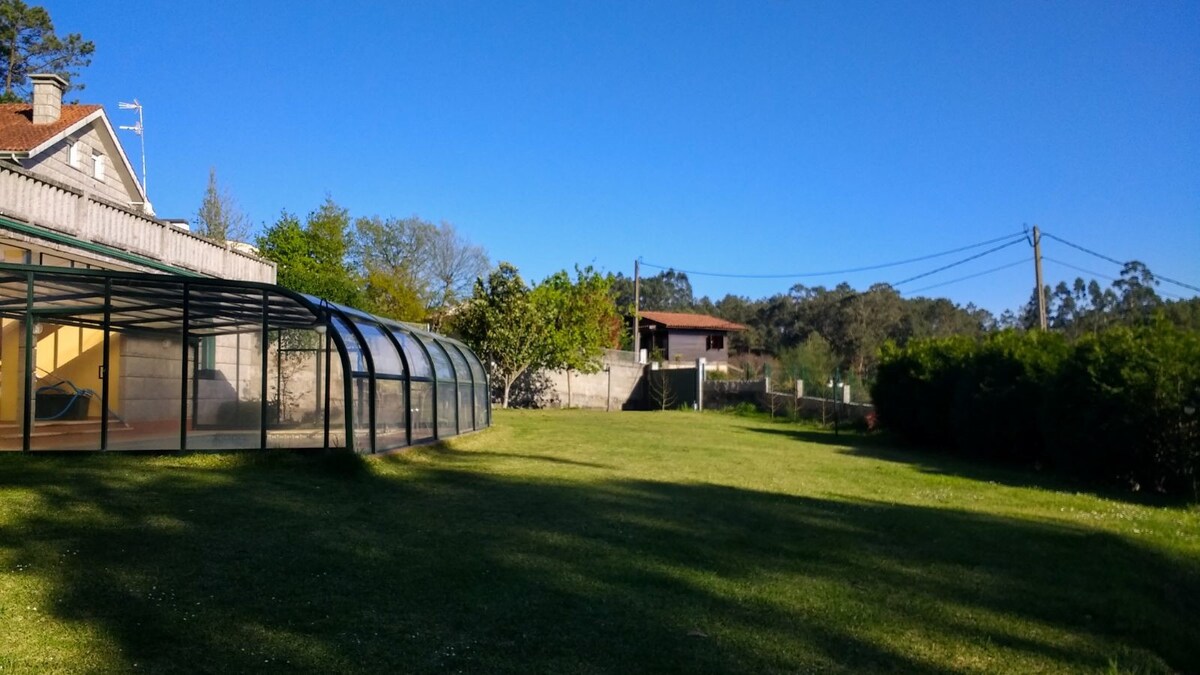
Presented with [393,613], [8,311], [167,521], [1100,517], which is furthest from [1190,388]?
[8,311]

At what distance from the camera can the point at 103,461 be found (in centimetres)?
1021

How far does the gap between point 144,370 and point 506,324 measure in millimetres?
21416

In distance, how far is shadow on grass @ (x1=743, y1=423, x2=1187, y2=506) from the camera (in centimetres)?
1289

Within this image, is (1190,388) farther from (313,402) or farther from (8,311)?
(8,311)

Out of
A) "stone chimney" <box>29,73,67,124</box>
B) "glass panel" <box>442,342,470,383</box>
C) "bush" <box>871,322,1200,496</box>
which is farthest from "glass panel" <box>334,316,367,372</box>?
"stone chimney" <box>29,73,67,124</box>

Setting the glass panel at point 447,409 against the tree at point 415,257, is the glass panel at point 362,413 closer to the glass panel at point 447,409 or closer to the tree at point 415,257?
the glass panel at point 447,409

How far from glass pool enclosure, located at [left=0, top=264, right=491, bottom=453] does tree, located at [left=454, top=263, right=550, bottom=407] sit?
19.2 m

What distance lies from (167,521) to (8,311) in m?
5.57

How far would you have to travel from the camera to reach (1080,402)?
556 inches

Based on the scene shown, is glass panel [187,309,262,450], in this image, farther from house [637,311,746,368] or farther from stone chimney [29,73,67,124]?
house [637,311,746,368]

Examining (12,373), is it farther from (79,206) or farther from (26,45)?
(26,45)

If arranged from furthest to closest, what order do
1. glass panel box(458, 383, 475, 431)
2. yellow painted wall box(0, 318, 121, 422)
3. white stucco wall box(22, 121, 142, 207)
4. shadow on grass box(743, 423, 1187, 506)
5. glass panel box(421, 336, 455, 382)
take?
1. white stucco wall box(22, 121, 142, 207)
2. glass panel box(458, 383, 475, 431)
3. glass panel box(421, 336, 455, 382)
4. shadow on grass box(743, 423, 1187, 506)
5. yellow painted wall box(0, 318, 121, 422)

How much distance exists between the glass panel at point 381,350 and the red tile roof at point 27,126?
1283 centimetres

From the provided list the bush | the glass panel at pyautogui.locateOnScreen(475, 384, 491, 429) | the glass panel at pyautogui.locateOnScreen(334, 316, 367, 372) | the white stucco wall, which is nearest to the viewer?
the glass panel at pyautogui.locateOnScreen(334, 316, 367, 372)
